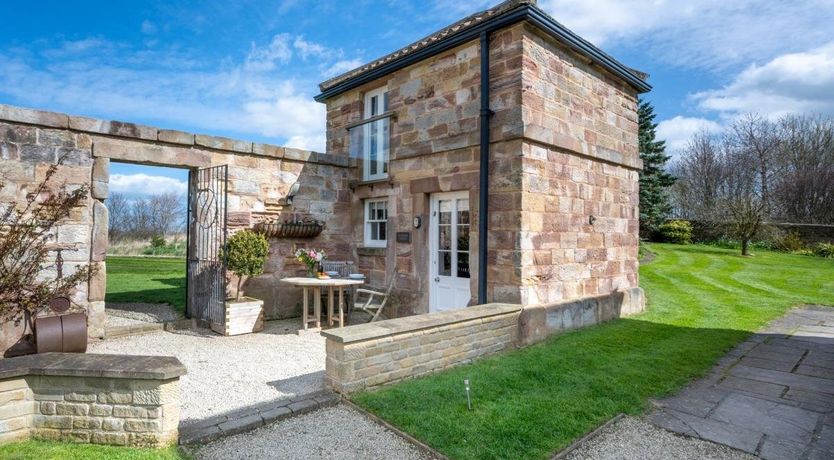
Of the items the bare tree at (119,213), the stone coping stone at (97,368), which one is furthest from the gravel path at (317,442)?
the bare tree at (119,213)

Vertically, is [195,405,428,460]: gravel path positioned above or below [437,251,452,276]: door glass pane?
below

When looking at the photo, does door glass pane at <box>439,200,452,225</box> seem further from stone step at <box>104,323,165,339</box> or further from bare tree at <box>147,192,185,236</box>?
bare tree at <box>147,192,185,236</box>

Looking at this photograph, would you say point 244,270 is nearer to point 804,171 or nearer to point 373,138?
point 373,138

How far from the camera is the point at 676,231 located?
20.3 meters

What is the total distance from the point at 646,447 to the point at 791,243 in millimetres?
19872

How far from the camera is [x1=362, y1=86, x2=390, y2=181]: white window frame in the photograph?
794 centimetres

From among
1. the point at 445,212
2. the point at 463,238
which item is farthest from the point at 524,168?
the point at 445,212

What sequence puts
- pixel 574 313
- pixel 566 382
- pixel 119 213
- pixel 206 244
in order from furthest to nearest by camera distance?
pixel 119 213 → pixel 206 244 → pixel 574 313 → pixel 566 382

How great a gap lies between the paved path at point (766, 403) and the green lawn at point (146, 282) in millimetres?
8050

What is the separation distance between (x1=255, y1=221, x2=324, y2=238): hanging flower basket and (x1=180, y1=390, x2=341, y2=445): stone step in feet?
13.0

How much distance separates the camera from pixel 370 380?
3.92 m

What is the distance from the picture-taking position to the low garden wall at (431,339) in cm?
383

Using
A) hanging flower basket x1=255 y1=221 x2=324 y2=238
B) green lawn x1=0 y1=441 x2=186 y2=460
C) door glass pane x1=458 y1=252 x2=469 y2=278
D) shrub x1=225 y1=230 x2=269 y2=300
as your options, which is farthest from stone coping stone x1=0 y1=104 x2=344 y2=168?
green lawn x1=0 y1=441 x2=186 y2=460

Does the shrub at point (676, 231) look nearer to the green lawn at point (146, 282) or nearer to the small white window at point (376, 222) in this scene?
the small white window at point (376, 222)
